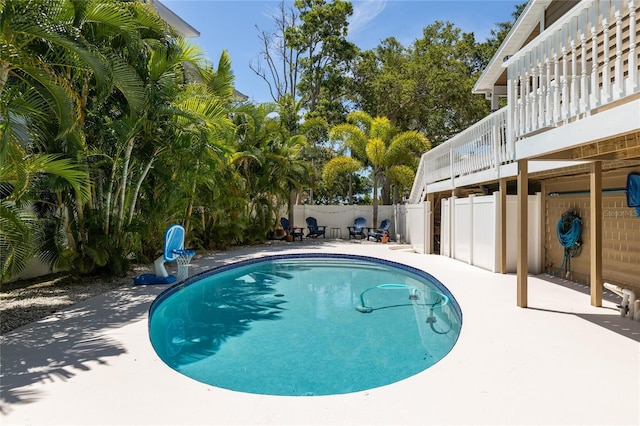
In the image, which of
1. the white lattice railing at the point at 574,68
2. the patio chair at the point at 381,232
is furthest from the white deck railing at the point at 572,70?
the patio chair at the point at 381,232

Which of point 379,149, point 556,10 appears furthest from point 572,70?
point 379,149

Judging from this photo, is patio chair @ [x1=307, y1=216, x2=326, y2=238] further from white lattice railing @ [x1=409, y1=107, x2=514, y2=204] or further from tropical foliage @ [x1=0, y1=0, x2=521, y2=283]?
white lattice railing @ [x1=409, y1=107, x2=514, y2=204]

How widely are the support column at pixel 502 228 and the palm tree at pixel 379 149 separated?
8.44 metres

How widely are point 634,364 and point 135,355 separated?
4703 millimetres

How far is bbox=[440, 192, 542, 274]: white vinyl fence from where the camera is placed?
27.0 feet

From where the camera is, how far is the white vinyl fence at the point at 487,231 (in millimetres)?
8234

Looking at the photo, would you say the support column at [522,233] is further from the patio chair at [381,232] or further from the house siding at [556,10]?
the patio chair at [381,232]

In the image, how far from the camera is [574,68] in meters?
3.89

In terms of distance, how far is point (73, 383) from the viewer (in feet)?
10.4

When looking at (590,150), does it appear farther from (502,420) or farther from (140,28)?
(140,28)

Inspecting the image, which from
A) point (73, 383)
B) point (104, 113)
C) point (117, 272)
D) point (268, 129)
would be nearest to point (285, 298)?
point (117, 272)

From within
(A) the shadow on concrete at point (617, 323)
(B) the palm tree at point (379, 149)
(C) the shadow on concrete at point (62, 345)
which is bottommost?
(C) the shadow on concrete at point (62, 345)

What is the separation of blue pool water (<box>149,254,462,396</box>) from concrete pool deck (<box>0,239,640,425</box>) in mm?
528

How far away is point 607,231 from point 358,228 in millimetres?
12124
